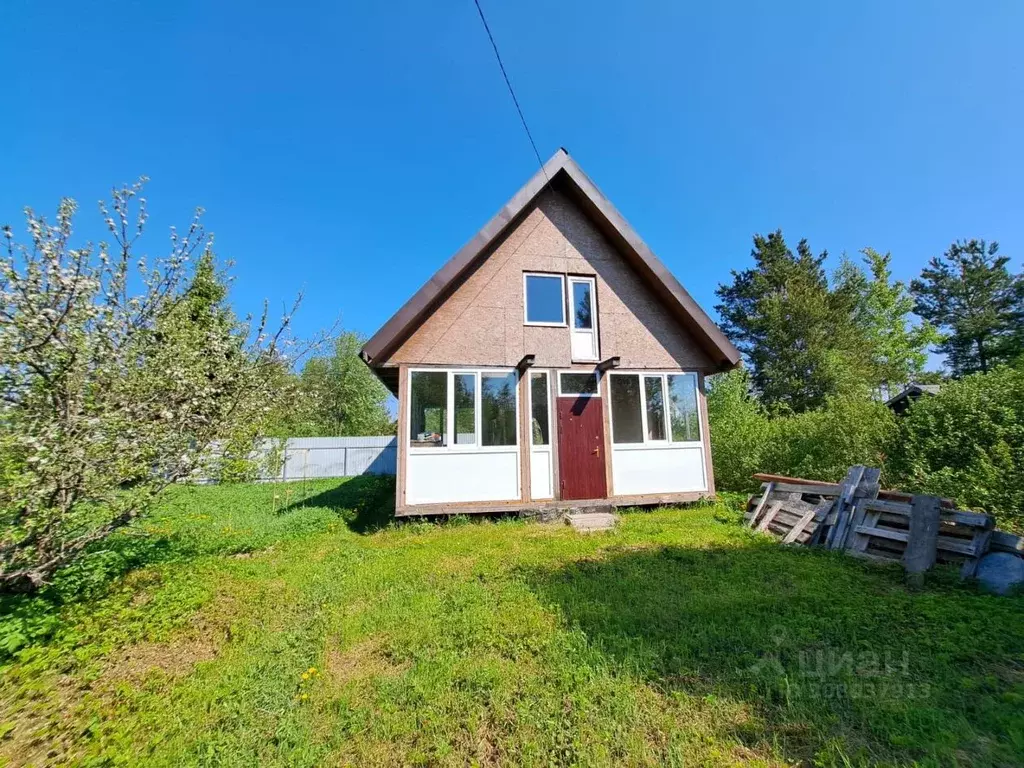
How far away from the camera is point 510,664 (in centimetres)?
317

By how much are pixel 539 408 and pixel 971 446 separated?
7.69 meters

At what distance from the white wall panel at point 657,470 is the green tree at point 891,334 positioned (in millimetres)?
24904

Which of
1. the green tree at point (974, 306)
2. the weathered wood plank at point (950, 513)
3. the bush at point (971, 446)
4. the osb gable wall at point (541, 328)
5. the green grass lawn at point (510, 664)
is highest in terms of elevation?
the green tree at point (974, 306)

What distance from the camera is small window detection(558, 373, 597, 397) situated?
29.3ft

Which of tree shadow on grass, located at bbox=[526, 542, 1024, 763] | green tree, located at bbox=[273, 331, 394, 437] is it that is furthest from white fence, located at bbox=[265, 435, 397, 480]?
tree shadow on grass, located at bbox=[526, 542, 1024, 763]

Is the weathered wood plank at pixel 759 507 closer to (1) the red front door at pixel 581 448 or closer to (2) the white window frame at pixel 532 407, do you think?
(1) the red front door at pixel 581 448

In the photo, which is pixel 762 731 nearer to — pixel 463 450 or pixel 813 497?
pixel 813 497

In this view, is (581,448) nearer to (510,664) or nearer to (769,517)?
(769,517)

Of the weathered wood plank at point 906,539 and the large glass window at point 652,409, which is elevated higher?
the large glass window at point 652,409

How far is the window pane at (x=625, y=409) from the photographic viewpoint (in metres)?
9.05

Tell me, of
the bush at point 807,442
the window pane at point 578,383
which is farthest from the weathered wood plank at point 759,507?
the window pane at point 578,383

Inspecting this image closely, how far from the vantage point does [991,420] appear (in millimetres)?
7238

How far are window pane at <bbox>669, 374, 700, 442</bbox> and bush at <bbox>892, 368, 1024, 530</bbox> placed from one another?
389cm

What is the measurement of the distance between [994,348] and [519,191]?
122 feet
